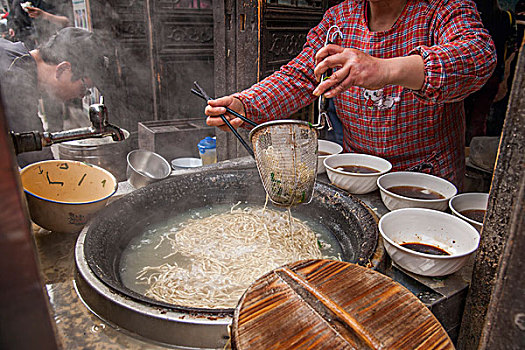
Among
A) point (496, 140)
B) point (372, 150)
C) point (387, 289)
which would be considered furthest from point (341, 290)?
point (496, 140)

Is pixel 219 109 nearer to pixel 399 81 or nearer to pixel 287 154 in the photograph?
→ pixel 287 154

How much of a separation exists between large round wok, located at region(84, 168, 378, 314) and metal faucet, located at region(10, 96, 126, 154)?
0.69m

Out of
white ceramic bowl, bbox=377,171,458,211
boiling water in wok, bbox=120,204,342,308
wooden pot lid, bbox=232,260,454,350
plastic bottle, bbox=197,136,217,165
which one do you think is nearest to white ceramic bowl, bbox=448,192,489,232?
white ceramic bowl, bbox=377,171,458,211

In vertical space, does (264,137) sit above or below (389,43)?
below

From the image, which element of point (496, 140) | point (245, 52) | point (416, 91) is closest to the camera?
point (416, 91)

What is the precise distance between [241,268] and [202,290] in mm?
337

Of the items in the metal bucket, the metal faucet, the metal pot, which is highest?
the metal faucet

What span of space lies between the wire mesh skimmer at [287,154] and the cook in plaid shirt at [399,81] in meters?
0.29

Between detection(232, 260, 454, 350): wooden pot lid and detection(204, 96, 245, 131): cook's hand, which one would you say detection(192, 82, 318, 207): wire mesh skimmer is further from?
detection(232, 260, 454, 350): wooden pot lid

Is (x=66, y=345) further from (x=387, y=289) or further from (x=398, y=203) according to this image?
(x=398, y=203)

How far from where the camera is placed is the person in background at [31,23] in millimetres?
7719

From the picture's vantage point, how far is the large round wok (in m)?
2.11

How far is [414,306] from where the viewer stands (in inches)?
41.7

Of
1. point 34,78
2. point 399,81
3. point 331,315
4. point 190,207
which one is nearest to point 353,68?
point 399,81
